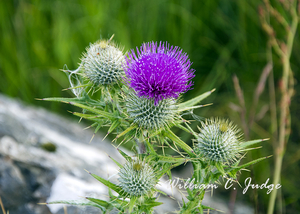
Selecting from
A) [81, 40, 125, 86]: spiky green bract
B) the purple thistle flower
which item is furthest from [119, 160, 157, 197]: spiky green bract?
[81, 40, 125, 86]: spiky green bract

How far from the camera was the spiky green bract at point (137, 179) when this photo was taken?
6.86ft

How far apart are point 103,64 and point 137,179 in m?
1.09

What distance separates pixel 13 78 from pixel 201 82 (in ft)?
13.2

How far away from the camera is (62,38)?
17.9ft

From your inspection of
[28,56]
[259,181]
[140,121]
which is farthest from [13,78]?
[259,181]

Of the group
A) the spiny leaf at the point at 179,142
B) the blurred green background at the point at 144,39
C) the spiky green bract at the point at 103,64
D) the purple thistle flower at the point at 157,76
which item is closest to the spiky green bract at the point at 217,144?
the spiny leaf at the point at 179,142

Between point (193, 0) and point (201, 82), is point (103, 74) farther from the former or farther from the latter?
point (193, 0)

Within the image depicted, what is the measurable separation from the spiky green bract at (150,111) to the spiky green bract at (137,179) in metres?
0.34

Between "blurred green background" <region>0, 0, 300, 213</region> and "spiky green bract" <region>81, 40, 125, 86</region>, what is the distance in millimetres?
2471

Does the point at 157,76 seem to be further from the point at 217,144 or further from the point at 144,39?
the point at 144,39

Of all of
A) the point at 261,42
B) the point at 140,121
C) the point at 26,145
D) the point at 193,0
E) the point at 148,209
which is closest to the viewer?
the point at 148,209

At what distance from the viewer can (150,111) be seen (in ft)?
7.61

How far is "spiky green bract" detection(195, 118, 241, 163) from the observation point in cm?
226

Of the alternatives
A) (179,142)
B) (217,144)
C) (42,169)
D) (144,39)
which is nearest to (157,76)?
(179,142)
